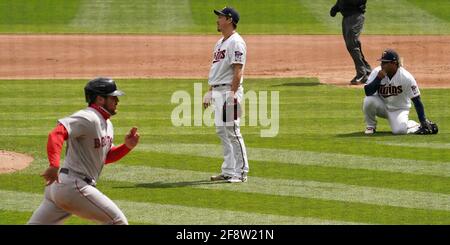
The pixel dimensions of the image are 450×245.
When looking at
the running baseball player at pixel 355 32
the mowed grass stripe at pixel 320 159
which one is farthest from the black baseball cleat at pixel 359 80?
the mowed grass stripe at pixel 320 159

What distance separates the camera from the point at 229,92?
12133 millimetres

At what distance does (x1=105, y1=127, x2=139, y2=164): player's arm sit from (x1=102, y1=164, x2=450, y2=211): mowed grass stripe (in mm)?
3126

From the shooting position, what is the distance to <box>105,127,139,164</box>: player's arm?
342 inches

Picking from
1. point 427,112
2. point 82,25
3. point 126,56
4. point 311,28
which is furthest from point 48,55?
point 427,112

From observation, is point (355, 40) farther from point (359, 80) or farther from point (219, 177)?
point (219, 177)

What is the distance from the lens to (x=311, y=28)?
29.2m

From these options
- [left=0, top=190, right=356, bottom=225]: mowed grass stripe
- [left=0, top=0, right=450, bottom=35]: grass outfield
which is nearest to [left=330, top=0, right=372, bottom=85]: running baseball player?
[left=0, top=0, right=450, bottom=35]: grass outfield

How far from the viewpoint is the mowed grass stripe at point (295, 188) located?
11.1m

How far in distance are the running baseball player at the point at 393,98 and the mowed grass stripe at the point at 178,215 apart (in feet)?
17.0

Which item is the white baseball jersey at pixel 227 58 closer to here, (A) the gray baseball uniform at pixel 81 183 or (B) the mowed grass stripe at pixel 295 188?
(B) the mowed grass stripe at pixel 295 188

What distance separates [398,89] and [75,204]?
7900 mm

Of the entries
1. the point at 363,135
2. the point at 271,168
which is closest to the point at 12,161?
the point at 271,168
